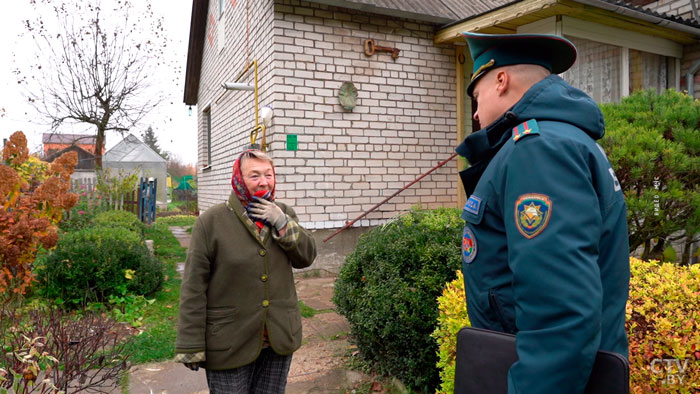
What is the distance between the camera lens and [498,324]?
124cm

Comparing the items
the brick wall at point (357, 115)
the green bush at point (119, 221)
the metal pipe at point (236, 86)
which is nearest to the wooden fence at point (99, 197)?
the green bush at point (119, 221)

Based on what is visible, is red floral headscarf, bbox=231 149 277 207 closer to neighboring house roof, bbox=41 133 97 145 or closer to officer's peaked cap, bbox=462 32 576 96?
officer's peaked cap, bbox=462 32 576 96

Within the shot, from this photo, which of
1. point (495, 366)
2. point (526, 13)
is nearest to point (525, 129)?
point (495, 366)

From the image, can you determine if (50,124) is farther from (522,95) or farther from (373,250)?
(522,95)

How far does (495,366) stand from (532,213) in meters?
0.42

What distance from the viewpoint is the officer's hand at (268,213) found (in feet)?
7.37

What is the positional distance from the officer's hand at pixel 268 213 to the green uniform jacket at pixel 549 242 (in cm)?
116

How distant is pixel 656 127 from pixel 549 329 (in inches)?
162

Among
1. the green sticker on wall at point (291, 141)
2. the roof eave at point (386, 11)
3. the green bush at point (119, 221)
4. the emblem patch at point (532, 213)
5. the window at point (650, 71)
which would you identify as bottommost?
the green bush at point (119, 221)

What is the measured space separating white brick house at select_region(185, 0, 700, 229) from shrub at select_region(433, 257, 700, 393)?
442 centimetres

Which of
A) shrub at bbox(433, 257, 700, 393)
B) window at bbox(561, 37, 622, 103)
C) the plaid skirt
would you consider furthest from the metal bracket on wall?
the plaid skirt

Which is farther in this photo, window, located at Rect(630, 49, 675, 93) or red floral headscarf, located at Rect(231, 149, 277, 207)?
window, located at Rect(630, 49, 675, 93)

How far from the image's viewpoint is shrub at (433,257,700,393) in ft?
6.01

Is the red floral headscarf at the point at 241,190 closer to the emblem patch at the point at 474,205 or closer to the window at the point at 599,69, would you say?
the emblem patch at the point at 474,205
